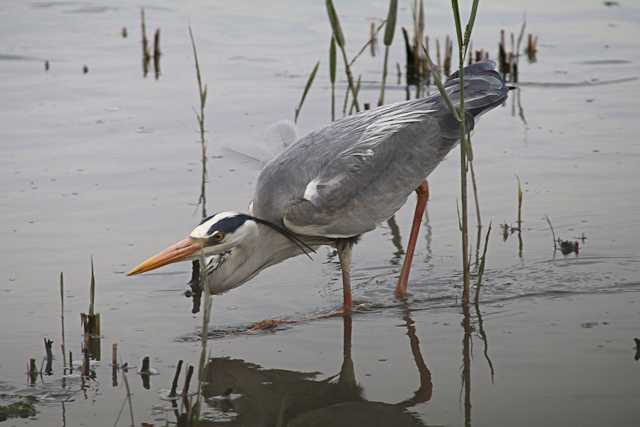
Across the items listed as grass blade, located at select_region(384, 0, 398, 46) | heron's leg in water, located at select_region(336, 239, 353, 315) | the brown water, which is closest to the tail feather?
grass blade, located at select_region(384, 0, 398, 46)

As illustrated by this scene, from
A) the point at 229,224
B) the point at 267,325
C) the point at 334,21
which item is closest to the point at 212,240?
the point at 229,224

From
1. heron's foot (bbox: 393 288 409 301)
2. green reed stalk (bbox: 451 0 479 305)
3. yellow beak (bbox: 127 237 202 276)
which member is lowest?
heron's foot (bbox: 393 288 409 301)

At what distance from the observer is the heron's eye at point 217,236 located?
6107 millimetres

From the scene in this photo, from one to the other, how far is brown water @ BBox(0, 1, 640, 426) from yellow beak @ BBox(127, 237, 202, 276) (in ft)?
1.09

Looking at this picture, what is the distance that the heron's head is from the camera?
592 centimetres

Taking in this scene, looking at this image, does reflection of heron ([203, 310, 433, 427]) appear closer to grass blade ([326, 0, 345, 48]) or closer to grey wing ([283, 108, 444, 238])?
grey wing ([283, 108, 444, 238])

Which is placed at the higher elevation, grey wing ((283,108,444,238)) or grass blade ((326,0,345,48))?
grass blade ((326,0,345,48))

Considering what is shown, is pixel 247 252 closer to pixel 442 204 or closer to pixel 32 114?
pixel 442 204

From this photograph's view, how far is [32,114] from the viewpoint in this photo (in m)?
10.3

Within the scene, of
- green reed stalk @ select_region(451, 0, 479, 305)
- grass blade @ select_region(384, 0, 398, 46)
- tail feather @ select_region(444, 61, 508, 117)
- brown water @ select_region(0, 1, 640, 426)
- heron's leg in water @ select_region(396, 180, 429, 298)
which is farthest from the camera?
Result: grass blade @ select_region(384, 0, 398, 46)

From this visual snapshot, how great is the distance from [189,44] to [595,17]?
5127mm

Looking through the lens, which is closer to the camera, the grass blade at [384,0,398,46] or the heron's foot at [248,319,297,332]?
the heron's foot at [248,319,297,332]

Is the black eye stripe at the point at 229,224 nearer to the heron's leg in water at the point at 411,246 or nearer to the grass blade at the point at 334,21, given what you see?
the heron's leg in water at the point at 411,246

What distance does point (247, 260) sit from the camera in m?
6.41
